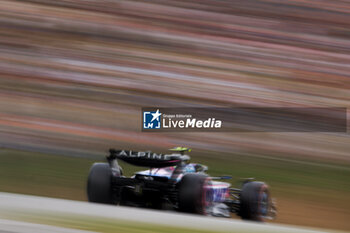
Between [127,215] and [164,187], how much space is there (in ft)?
8.43

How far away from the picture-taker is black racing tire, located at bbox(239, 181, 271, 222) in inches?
312

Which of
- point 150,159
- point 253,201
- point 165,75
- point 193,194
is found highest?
point 165,75

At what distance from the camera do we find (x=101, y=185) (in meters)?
7.52

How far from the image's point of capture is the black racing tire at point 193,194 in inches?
283

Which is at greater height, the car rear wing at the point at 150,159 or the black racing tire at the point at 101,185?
the car rear wing at the point at 150,159

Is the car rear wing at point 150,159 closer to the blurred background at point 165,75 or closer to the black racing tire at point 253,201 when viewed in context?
the black racing tire at point 253,201

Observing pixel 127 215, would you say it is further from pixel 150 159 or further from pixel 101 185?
pixel 101 185

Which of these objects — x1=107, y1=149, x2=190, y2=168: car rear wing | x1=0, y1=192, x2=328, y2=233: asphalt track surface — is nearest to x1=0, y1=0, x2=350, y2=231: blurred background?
x1=107, y1=149, x2=190, y2=168: car rear wing

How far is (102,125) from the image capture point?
50.2 ft

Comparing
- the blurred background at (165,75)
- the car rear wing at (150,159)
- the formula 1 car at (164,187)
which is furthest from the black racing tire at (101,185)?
the blurred background at (165,75)

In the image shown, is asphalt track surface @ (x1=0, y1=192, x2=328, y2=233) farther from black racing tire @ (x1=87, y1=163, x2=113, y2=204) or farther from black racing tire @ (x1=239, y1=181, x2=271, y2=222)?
black racing tire @ (x1=239, y1=181, x2=271, y2=222)

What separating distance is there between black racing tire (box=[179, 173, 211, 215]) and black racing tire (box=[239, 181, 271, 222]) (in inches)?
36.0

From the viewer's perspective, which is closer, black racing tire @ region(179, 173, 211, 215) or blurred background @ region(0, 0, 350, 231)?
black racing tire @ region(179, 173, 211, 215)

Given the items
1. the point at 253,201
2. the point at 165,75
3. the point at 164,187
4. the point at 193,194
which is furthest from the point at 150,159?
the point at 165,75
